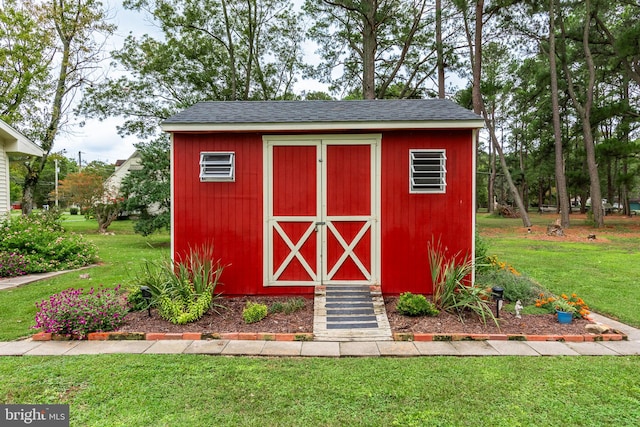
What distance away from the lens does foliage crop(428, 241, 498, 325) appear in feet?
14.3

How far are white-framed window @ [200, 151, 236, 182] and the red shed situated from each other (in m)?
0.02

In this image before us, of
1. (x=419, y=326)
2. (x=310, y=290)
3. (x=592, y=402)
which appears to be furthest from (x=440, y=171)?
(x=592, y=402)

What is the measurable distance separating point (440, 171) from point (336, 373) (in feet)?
10.9

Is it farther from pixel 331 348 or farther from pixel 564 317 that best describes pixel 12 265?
pixel 564 317

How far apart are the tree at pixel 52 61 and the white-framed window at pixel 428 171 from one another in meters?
15.1

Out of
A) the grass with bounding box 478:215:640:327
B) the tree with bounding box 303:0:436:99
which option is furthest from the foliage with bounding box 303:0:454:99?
the grass with bounding box 478:215:640:327

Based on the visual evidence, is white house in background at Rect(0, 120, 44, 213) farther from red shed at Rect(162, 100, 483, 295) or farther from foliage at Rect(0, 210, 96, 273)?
red shed at Rect(162, 100, 483, 295)

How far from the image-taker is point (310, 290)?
5.09 metres

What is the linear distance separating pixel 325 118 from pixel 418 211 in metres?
2.02

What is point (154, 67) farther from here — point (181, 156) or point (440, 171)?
point (440, 171)

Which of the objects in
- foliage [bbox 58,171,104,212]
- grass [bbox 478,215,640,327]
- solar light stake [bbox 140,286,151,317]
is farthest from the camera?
foliage [bbox 58,171,104,212]

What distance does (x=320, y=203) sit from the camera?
16.5 ft

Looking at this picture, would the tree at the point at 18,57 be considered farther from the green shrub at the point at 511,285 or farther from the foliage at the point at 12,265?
the green shrub at the point at 511,285

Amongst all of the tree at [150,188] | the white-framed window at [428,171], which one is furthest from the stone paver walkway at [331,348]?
the tree at [150,188]
